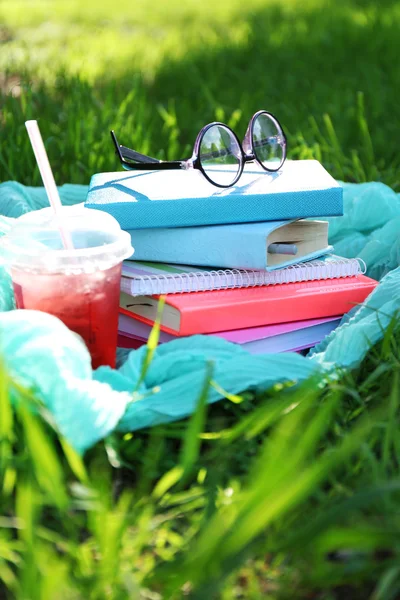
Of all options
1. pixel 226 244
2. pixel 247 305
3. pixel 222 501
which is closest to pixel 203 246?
pixel 226 244

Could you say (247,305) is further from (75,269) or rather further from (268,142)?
(268,142)

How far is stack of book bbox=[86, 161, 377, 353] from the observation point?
1676mm

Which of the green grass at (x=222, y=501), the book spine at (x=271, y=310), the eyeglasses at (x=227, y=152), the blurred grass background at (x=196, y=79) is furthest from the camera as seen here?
the blurred grass background at (x=196, y=79)

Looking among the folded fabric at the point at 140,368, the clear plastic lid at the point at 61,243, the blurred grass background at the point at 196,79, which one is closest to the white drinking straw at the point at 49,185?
the clear plastic lid at the point at 61,243

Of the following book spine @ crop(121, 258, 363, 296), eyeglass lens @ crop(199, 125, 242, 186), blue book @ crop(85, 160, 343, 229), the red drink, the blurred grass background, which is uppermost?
eyeglass lens @ crop(199, 125, 242, 186)

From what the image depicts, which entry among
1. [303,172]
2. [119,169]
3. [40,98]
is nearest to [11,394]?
[303,172]

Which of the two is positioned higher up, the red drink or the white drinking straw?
the white drinking straw

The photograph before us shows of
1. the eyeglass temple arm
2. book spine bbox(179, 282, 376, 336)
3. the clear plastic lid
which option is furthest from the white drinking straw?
the eyeglass temple arm

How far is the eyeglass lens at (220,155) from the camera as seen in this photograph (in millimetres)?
1840

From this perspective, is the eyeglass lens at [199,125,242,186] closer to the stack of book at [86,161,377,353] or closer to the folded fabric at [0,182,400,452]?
the stack of book at [86,161,377,353]

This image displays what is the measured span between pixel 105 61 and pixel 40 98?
141cm

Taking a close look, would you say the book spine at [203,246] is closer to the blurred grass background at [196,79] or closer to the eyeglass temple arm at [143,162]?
the eyeglass temple arm at [143,162]

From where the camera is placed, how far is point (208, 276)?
1.70 metres

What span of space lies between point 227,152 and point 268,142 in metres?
0.15
